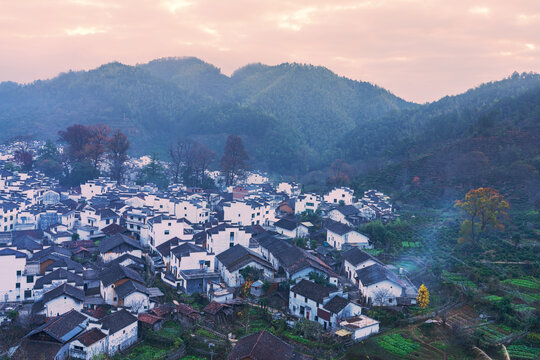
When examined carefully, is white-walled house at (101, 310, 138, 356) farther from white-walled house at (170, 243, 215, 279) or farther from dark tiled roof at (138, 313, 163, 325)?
Answer: white-walled house at (170, 243, 215, 279)

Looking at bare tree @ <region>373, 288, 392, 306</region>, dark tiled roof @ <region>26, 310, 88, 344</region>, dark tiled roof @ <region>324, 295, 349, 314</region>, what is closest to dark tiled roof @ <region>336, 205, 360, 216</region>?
bare tree @ <region>373, 288, 392, 306</region>

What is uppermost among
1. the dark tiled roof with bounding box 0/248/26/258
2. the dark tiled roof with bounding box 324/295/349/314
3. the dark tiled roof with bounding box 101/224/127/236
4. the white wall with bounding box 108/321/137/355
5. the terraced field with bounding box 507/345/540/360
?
the dark tiled roof with bounding box 0/248/26/258

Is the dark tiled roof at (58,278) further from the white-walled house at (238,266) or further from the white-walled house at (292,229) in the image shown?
the white-walled house at (292,229)

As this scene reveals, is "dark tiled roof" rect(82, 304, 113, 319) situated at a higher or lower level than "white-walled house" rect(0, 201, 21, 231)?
lower

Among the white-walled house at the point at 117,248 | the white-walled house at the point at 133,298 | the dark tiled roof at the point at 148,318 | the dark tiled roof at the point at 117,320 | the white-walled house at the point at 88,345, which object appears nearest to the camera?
the white-walled house at the point at 88,345

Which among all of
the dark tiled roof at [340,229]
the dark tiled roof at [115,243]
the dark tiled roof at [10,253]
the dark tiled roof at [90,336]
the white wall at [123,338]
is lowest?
the white wall at [123,338]

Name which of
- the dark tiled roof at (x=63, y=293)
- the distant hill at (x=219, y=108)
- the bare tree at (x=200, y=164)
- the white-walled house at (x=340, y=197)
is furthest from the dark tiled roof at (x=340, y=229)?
the distant hill at (x=219, y=108)
